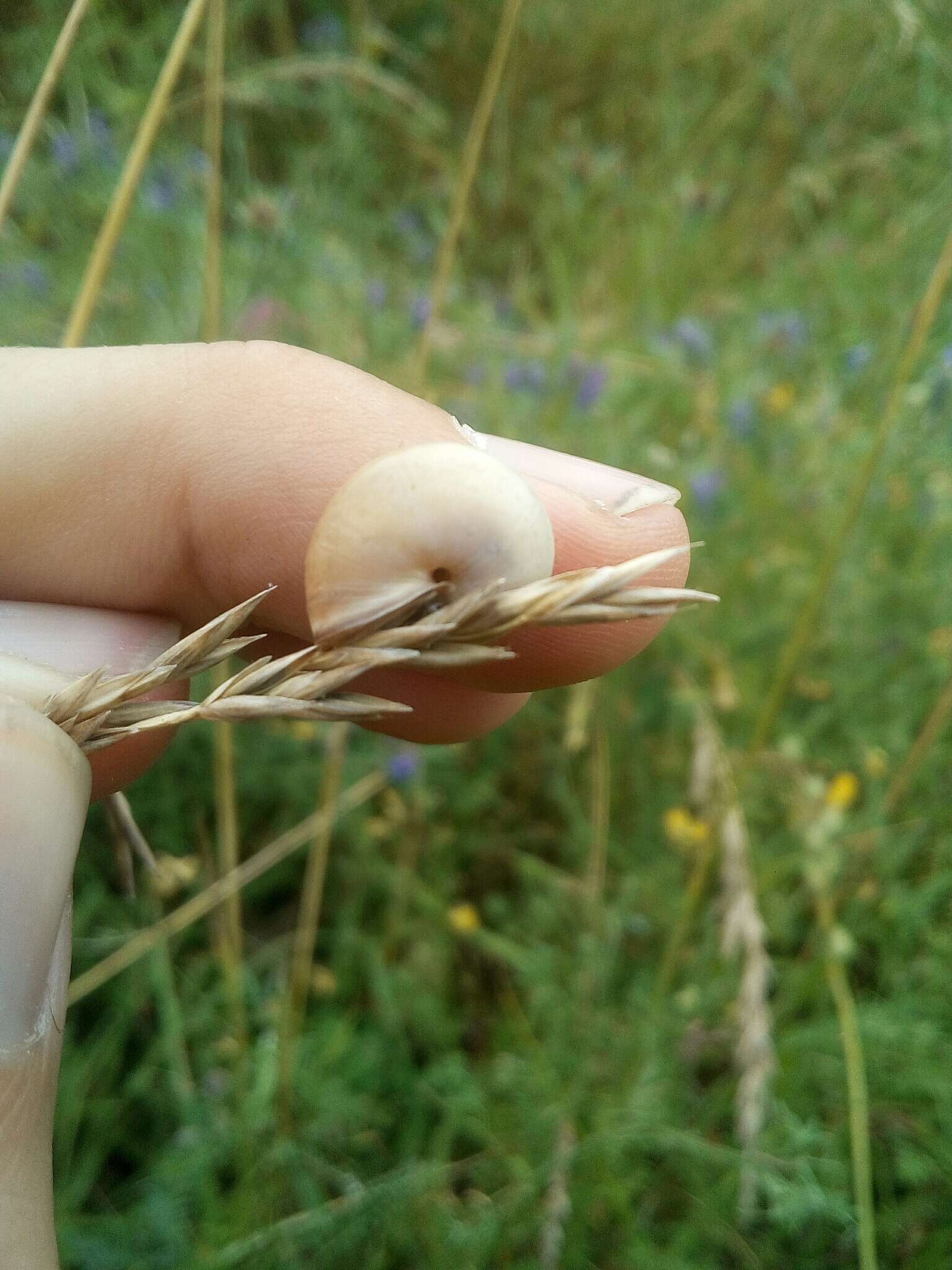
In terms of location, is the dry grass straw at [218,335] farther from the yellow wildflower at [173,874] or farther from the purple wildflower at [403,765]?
the purple wildflower at [403,765]

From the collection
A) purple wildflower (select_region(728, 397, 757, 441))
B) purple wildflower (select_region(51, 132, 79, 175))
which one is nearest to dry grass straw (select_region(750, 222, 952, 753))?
purple wildflower (select_region(728, 397, 757, 441))

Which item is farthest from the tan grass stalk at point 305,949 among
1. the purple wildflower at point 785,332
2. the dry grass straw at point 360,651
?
the purple wildflower at point 785,332

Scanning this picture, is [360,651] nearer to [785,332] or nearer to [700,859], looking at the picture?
[700,859]

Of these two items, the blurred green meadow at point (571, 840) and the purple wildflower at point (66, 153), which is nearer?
the blurred green meadow at point (571, 840)

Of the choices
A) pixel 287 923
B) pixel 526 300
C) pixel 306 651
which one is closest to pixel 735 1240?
pixel 287 923

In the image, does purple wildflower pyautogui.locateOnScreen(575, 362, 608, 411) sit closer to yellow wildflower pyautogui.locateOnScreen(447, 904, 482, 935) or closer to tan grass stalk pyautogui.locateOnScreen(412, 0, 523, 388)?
tan grass stalk pyautogui.locateOnScreen(412, 0, 523, 388)

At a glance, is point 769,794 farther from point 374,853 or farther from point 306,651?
point 306,651

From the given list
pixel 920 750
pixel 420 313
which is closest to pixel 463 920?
pixel 920 750
